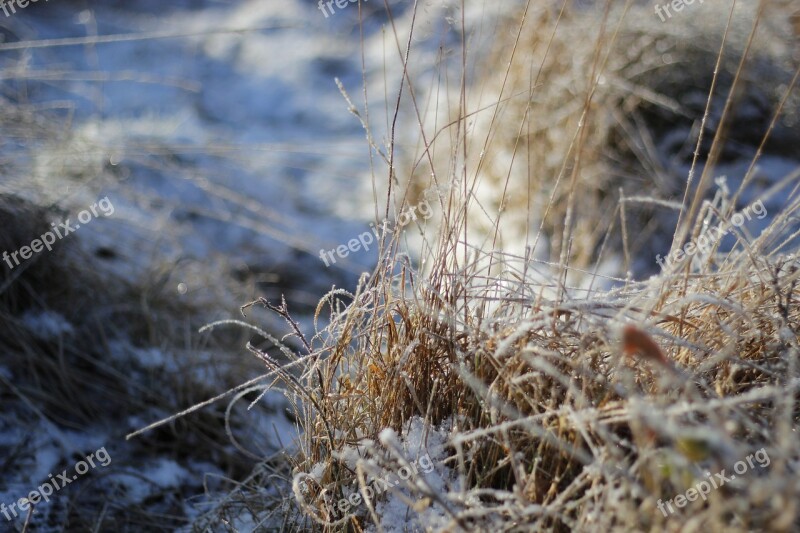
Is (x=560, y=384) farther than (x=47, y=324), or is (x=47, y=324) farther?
(x=47, y=324)

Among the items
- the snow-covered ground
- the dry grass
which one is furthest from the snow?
the dry grass

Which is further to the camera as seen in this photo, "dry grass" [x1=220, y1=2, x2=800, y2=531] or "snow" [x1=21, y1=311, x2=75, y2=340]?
"snow" [x1=21, y1=311, x2=75, y2=340]

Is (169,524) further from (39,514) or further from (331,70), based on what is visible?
(331,70)

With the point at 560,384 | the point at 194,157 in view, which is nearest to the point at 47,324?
the point at 560,384

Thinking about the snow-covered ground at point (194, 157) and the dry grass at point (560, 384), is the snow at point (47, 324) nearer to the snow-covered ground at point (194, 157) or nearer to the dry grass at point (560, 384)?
the snow-covered ground at point (194, 157)

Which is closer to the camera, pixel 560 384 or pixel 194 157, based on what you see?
pixel 560 384

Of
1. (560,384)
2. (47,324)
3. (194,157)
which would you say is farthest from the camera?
(194,157)

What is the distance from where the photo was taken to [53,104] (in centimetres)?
233

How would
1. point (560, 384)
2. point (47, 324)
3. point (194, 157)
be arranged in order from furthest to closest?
point (194, 157)
point (47, 324)
point (560, 384)

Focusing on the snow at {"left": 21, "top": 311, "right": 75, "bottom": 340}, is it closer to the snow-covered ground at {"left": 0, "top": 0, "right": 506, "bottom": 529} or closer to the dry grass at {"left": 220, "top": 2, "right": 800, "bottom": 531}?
the snow-covered ground at {"left": 0, "top": 0, "right": 506, "bottom": 529}

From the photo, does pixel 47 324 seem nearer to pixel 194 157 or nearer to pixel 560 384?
pixel 560 384

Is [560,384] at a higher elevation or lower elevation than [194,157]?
lower

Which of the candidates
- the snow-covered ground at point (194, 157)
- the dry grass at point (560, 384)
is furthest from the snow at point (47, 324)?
the dry grass at point (560, 384)

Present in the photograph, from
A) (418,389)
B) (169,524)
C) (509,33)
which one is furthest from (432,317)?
(509,33)
